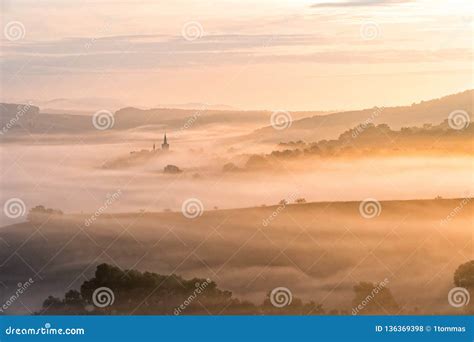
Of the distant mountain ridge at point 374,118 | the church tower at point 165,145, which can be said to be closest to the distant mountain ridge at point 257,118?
the distant mountain ridge at point 374,118

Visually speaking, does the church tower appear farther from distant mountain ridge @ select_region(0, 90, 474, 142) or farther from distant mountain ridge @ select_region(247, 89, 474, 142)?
distant mountain ridge @ select_region(247, 89, 474, 142)

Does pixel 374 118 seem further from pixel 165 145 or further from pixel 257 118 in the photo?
pixel 165 145

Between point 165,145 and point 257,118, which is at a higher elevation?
point 257,118

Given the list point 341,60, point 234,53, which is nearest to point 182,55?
point 234,53

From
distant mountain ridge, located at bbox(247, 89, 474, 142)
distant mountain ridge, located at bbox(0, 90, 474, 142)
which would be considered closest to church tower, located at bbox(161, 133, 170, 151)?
distant mountain ridge, located at bbox(0, 90, 474, 142)

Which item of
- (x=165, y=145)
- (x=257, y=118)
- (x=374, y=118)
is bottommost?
(x=165, y=145)

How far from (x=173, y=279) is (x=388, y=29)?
13.9 ft

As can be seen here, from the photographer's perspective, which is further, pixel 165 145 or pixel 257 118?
pixel 257 118

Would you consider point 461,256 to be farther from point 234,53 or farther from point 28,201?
point 28,201

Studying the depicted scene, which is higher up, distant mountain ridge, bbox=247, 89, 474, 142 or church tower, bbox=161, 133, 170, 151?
distant mountain ridge, bbox=247, 89, 474, 142

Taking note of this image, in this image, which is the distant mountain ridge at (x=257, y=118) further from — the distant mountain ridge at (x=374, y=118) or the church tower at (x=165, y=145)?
the church tower at (x=165, y=145)

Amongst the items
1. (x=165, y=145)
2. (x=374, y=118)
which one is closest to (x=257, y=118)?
(x=165, y=145)

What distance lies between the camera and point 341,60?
13.4 meters

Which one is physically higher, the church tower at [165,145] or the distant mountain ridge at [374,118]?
the distant mountain ridge at [374,118]
